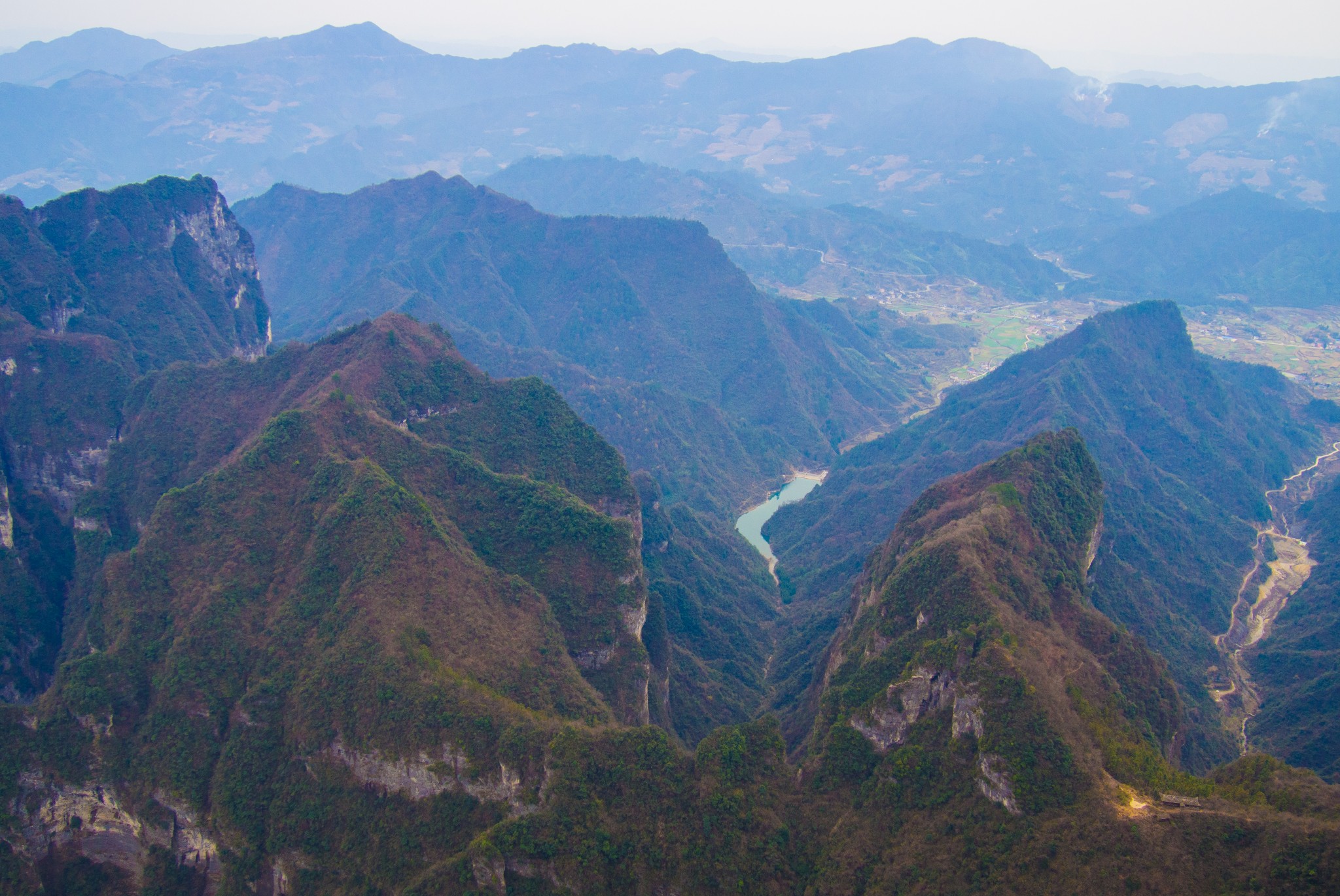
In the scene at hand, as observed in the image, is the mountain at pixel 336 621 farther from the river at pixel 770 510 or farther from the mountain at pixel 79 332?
the river at pixel 770 510

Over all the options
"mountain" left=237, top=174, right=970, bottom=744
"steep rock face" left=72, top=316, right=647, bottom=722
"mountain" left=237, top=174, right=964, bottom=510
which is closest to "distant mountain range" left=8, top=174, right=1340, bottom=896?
"steep rock face" left=72, top=316, right=647, bottom=722

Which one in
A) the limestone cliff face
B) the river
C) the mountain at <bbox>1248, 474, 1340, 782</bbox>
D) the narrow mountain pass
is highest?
the limestone cliff face

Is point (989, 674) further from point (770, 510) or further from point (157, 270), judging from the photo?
point (157, 270)

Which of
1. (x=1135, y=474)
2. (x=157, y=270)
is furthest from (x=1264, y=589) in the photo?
(x=157, y=270)

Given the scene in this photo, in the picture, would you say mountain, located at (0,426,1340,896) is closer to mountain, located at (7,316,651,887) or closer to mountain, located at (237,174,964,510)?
mountain, located at (7,316,651,887)

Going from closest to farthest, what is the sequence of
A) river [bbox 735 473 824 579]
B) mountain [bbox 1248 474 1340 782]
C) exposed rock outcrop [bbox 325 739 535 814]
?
exposed rock outcrop [bbox 325 739 535 814]
mountain [bbox 1248 474 1340 782]
river [bbox 735 473 824 579]

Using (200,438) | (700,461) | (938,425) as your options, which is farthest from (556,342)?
(200,438)

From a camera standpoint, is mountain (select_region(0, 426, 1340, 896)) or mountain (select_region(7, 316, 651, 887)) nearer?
mountain (select_region(0, 426, 1340, 896))

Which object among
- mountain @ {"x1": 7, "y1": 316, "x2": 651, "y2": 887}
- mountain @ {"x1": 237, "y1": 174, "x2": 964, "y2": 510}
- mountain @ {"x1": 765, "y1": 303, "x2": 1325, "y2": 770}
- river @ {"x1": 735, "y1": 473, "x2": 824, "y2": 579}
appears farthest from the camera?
mountain @ {"x1": 237, "y1": 174, "x2": 964, "y2": 510}
